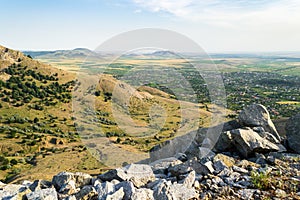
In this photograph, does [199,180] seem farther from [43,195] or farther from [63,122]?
[63,122]

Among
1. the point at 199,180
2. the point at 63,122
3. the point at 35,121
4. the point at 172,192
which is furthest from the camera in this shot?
the point at 63,122

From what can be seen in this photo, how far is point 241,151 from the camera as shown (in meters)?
12.0

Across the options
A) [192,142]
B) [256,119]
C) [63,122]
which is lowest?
[63,122]

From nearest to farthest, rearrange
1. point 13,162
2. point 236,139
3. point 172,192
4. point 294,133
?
point 172,192 → point 236,139 → point 294,133 → point 13,162

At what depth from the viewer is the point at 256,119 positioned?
46.0ft

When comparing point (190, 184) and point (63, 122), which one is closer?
point (190, 184)

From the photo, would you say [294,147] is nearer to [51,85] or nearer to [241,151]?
[241,151]

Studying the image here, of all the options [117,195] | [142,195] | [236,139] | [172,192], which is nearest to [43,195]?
[117,195]

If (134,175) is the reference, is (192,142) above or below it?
below

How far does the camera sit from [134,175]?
8758 mm

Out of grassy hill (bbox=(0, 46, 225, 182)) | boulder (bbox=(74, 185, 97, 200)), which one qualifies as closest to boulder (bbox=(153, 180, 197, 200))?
boulder (bbox=(74, 185, 97, 200))

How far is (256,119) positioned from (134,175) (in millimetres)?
7901

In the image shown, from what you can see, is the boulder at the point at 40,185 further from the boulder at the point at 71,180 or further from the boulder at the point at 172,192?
the boulder at the point at 172,192

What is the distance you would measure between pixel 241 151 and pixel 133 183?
5796mm
